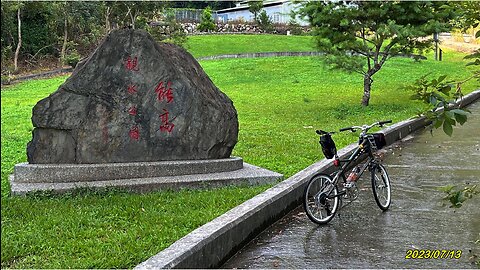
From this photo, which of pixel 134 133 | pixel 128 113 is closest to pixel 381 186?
pixel 134 133

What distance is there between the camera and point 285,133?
39.5ft

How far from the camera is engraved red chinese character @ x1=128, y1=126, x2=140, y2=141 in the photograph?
7.24 meters

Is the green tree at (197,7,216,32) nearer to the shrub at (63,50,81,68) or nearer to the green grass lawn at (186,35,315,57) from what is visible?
the green grass lawn at (186,35,315,57)

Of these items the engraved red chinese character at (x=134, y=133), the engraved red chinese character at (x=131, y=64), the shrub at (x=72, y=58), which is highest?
the engraved red chinese character at (x=131, y=64)

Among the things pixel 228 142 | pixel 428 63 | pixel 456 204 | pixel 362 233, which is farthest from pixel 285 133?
pixel 428 63

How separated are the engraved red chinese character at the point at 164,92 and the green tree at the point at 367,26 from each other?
8.54 metres

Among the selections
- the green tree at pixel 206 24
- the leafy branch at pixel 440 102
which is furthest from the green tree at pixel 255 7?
the leafy branch at pixel 440 102

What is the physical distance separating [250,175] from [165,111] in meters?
1.31

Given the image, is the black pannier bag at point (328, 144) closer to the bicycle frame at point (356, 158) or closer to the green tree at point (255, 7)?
the bicycle frame at point (356, 158)

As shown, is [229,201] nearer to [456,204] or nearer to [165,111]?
[165,111]

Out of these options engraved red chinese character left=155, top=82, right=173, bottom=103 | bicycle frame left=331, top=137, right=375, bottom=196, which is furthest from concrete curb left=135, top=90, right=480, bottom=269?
engraved red chinese character left=155, top=82, right=173, bottom=103

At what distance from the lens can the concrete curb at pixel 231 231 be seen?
436cm

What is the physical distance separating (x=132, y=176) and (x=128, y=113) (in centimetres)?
78

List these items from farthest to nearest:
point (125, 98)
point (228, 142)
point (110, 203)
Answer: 1. point (228, 142)
2. point (125, 98)
3. point (110, 203)
